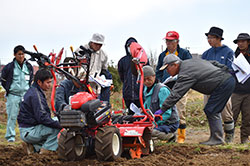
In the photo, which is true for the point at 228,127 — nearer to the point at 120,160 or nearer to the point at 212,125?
the point at 212,125

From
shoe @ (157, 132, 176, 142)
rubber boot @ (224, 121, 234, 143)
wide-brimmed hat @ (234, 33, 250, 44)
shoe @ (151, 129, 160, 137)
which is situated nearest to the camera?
shoe @ (151, 129, 160, 137)

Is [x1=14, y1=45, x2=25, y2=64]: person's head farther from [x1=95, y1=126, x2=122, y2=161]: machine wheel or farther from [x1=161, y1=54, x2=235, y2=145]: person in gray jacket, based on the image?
[x1=95, y1=126, x2=122, y2=161]: machine wheel

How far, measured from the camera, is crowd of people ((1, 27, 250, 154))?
5.34m

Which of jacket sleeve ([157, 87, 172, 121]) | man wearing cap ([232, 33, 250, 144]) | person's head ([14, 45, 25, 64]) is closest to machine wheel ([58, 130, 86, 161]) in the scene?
jacket sleeve ([157, 87, 172, 121])

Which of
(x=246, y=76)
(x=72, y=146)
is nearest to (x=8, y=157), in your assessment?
(x=72, y=146)

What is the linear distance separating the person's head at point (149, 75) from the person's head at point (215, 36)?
1.53 metres

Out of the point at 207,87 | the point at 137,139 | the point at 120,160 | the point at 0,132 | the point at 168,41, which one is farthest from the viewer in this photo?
the point at 0,132

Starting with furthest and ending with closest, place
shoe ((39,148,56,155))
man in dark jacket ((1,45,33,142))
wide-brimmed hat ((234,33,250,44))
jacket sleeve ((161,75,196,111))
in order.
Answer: man in dark jacket ((1,45,33,142)) → wide-brimmed hat ((234,33,250,44)) → jacket sleeve ((161,75,196,111)) → shoe ((39,148,56,155))

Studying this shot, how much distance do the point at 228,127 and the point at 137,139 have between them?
7.31 ft

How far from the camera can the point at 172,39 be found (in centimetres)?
685

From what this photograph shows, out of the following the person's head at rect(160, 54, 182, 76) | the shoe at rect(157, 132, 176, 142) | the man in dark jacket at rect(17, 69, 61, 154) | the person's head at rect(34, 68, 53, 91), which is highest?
the person's head at rect(160, 54, 182, 76)

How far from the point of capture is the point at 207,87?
5750 mm

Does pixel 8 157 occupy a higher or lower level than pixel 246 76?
lower

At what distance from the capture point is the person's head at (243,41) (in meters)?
6.48
